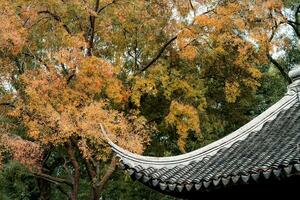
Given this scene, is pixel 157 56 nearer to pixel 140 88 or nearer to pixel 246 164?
pixel 140 88

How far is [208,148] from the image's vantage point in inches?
280

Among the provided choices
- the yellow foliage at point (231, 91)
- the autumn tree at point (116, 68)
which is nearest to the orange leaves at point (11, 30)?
the autumn tree at point (116, 68)

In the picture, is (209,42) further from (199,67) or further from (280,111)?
(280,111)

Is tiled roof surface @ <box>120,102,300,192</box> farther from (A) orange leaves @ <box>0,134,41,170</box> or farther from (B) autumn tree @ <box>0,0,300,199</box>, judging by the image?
(A) orange leaves @ <box>0,134,41,170</box>

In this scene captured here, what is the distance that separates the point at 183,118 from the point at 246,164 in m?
10.5

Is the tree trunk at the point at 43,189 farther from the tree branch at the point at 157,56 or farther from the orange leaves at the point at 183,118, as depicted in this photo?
the tree branch at the point at 157,56

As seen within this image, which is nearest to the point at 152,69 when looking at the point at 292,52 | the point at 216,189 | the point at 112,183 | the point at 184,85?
the point at 184,85

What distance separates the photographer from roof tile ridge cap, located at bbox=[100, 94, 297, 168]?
6.62 meters

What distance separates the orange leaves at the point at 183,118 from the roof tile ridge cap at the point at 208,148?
8.93 meters

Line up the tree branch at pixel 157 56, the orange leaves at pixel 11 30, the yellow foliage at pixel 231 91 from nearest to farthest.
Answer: the orange leaves at pixel 11 30 < the tree branch at pixel 157 56 < the yellow foliage at pixel 231 91

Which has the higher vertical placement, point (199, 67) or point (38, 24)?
point (38, 24)

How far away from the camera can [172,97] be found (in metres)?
17.5

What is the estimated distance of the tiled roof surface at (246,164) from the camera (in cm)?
579

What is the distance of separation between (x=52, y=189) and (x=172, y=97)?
805 centimetres
